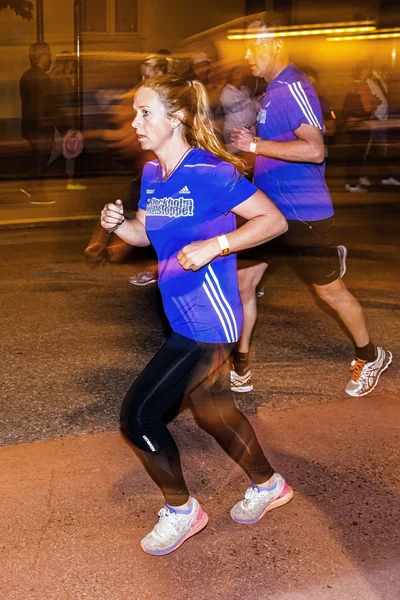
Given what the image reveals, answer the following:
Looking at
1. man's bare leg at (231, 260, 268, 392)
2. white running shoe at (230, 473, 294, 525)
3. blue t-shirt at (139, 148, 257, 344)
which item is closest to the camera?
blue t-shirt at (139, 148, 257, 344)

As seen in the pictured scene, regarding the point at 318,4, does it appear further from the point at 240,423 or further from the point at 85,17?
the point at 240,423

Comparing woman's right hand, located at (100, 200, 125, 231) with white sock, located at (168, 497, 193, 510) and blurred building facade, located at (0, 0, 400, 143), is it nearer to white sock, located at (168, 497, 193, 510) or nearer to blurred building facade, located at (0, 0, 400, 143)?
white sock, located at (168, 497, 193, 510)

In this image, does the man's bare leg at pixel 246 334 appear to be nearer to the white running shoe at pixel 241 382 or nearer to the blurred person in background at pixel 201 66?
the white running shoe at pixel 241 382

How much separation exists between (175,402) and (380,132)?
1247 cm

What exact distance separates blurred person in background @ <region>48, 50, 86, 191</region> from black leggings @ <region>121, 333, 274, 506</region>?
37.7 ft

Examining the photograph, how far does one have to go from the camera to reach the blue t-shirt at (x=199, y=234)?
3.52m

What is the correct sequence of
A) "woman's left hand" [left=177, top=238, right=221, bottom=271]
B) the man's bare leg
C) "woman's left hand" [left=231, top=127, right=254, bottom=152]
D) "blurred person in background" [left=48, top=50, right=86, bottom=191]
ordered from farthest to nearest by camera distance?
"blurred person in background" [left=48, top=50, right=86, bottom=191] < the man's bare leg < "woman's left hand" [left=231, top=127, right=254, bottom=152] < "woman's left hand" [left=177, top=238, right=221, bottom=271]

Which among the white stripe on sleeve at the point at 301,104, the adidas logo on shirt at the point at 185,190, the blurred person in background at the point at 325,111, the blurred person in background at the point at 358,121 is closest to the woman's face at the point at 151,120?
the adidas logo on shirt at the point at 185,190

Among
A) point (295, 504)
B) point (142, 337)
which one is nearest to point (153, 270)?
point (142, 337)

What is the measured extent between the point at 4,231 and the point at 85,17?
32.2 feet

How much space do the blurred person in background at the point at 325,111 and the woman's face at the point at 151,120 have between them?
4424mm

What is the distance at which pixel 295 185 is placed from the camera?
5352 millimetres

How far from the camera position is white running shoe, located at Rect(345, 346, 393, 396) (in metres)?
5.60

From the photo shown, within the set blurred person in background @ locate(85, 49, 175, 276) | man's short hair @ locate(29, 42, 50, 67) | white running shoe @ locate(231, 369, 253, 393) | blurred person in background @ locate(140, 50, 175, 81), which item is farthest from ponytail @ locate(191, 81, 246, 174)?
man's short hair @ locate(29, 42, 50, 67)
